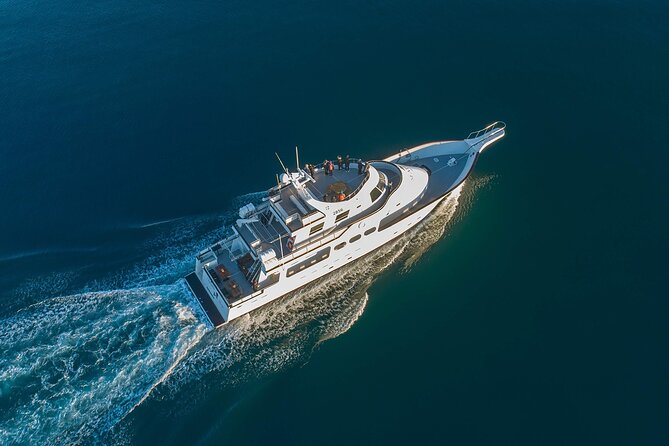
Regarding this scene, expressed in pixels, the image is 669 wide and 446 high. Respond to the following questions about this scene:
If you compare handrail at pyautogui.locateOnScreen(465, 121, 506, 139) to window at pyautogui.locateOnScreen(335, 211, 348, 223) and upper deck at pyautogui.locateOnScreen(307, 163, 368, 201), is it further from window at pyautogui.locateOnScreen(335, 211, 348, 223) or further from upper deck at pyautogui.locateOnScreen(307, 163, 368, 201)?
window at pyautogui.locateOnScreen(335, 211, 348, 223)

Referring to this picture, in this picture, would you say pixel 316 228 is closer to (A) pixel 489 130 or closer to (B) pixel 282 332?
(B) pixel 282 332

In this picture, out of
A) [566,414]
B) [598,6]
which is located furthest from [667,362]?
[598,6]

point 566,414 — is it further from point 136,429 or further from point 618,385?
point 136,429

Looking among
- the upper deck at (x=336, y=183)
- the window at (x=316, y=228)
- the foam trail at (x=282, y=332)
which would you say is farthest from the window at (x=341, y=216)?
the foam trail at (x=282, y=332)

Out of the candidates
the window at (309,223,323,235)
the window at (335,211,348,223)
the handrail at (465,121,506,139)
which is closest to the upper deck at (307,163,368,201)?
the window at (335,211,348,223)

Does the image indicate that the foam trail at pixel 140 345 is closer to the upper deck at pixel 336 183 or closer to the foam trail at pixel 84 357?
the foam trail at pixel 84 357

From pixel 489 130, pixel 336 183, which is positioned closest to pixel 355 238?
pixel 336 183
